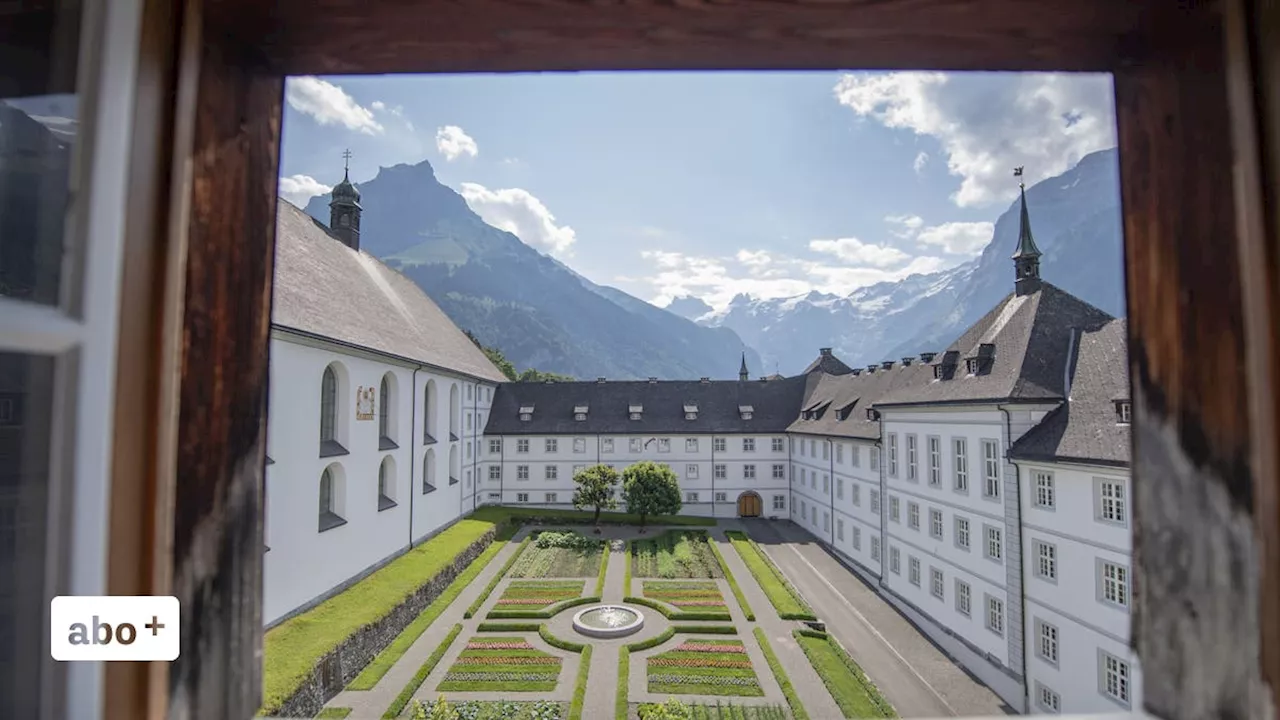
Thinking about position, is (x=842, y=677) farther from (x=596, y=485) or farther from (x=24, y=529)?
(x=24, y=529)

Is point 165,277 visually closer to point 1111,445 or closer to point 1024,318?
point 1111,445

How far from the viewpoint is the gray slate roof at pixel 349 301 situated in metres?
16.9

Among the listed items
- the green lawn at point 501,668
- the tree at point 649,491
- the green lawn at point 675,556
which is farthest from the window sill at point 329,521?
the tree at point 649,491

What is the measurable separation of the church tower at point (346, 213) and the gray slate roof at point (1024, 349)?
26.3 m

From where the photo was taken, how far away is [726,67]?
1587 millimetres

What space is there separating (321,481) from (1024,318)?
22263mm

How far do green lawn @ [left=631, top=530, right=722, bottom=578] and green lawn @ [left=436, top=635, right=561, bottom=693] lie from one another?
25.2ft

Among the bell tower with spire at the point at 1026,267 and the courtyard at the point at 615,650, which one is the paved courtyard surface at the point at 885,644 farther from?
the bell tower with spire at the point at 1026,267

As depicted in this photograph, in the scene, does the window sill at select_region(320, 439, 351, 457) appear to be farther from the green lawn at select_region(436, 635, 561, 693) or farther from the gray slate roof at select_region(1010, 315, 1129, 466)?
the gray slate roof at select_region(1010, 315, 1129, 466)

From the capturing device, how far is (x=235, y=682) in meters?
1.37

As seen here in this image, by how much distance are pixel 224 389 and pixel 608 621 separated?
19488 mm

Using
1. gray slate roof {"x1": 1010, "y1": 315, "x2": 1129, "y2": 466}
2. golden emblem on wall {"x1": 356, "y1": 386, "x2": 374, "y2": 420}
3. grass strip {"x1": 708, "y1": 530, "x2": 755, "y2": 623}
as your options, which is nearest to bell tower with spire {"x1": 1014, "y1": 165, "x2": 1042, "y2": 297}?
gray slate roof {"x1": 1010, "y1": 315, "x2": 1129, "y2": 466}

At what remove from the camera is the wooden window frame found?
3.86ft

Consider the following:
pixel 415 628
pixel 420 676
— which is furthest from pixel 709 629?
pixel 415 628
